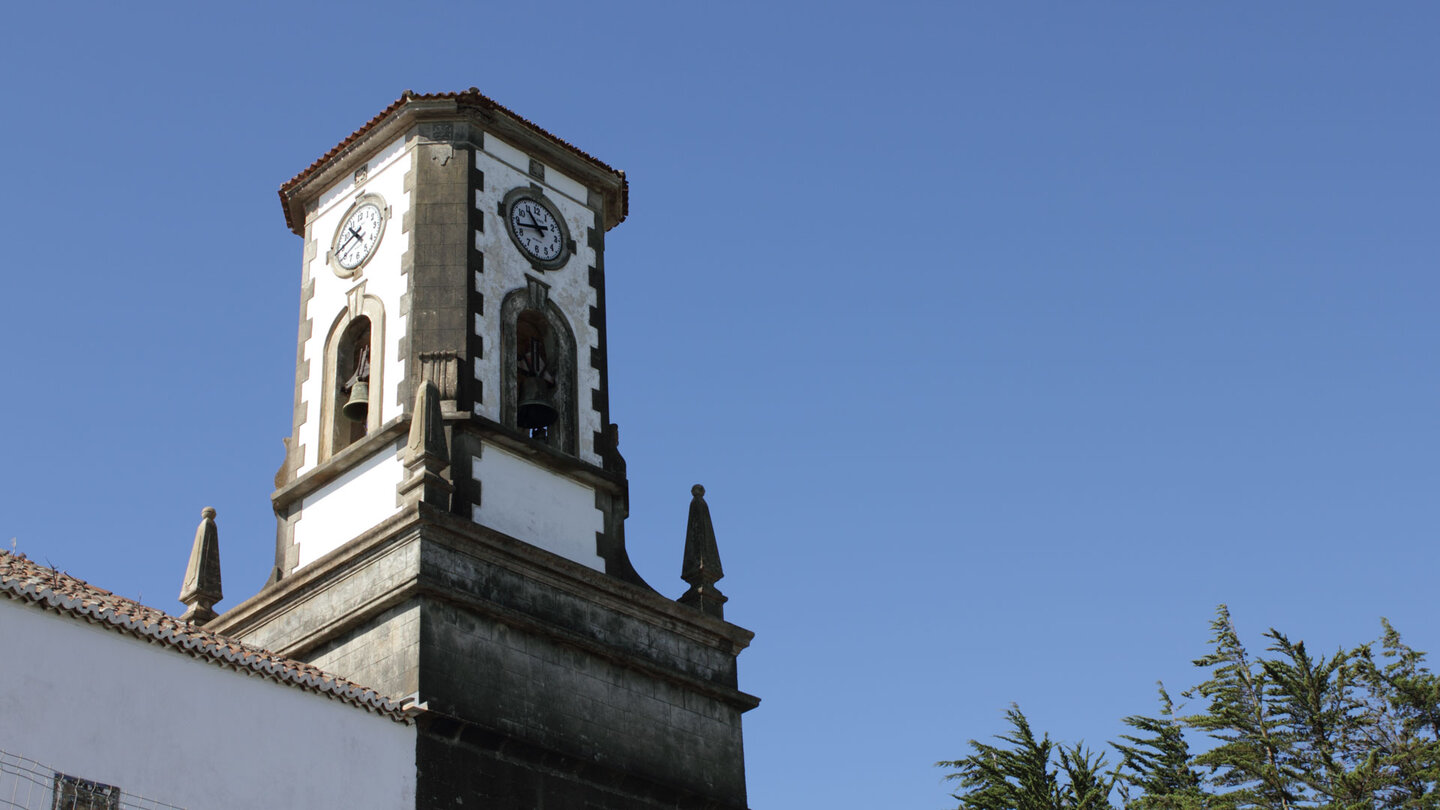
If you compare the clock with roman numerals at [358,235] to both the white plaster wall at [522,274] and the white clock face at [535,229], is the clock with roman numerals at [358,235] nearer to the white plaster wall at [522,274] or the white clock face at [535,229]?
the white plaster wall at [522,274]

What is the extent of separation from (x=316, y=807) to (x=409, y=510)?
3659mm

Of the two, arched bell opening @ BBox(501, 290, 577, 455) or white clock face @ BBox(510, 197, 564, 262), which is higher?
white clock face @ BBox(510, 197, 564, 262)

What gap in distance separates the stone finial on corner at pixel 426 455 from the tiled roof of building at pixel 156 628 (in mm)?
2478

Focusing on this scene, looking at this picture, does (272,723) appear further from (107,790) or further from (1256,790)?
(1256,790)

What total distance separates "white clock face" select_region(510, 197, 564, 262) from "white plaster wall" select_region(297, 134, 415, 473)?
141 cm

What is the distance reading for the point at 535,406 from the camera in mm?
21172

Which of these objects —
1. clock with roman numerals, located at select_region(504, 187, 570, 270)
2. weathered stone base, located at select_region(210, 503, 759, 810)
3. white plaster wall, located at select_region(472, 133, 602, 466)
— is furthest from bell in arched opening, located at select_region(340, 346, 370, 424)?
weathered stone base, located at select_region(210, 503, 759, 810)

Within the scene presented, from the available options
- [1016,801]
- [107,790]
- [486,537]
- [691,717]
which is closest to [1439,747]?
[1016,801]

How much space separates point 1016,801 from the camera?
24438 millimetres

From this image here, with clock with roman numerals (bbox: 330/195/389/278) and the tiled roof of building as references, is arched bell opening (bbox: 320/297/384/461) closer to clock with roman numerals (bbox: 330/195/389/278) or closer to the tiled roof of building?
clock with roman numerals (bbox: 330/195/389/278)

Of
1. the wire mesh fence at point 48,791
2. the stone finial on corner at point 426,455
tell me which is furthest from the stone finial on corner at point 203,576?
the wire mesh fence at point 48,791

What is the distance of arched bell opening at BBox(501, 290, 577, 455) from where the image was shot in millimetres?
21016

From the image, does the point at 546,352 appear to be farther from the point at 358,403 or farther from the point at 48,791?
the point at 48,791

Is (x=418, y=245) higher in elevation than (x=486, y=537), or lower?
higher
